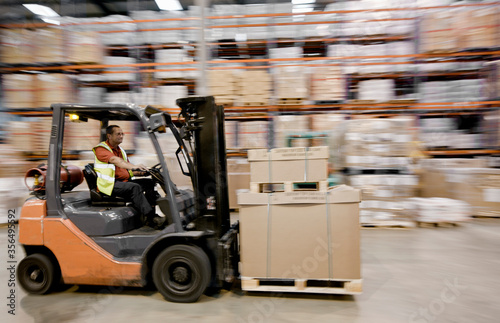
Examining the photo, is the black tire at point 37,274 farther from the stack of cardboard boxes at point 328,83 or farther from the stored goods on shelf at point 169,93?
the stack of cardboard boxes at point 328,83

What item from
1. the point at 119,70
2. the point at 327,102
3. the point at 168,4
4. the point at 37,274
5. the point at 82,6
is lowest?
the point at 37,274

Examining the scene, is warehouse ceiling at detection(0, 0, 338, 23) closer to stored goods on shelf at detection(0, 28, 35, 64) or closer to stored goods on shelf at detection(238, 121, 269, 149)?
stored goods on shelf at detection(0, 28, 35, 64)

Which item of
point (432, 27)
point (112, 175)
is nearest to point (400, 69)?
point (432, 27)

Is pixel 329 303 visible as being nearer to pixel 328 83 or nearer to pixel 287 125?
pixel 287 125

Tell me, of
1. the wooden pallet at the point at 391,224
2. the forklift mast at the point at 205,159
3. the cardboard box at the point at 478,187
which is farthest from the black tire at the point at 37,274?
the cardboard box at the point at 478,187

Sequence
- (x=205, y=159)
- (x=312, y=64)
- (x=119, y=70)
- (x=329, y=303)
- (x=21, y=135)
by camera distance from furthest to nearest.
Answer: (x=119, y=70) < (x=21, y=135) < (x=312, y=64) < (x=205, y=159) < (x=329, y=303)

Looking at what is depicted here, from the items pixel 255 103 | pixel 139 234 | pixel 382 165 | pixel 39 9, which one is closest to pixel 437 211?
pixel 382 165

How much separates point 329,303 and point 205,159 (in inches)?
69.5

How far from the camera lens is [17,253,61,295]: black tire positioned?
2898 mm

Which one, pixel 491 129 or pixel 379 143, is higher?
pixel 491 129

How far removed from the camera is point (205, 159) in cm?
286

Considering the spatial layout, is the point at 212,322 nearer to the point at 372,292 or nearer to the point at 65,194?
the point at 372,292

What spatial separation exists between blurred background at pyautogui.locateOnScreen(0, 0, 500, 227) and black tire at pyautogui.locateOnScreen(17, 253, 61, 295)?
3.29 meters

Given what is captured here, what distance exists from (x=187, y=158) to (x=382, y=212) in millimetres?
3946
